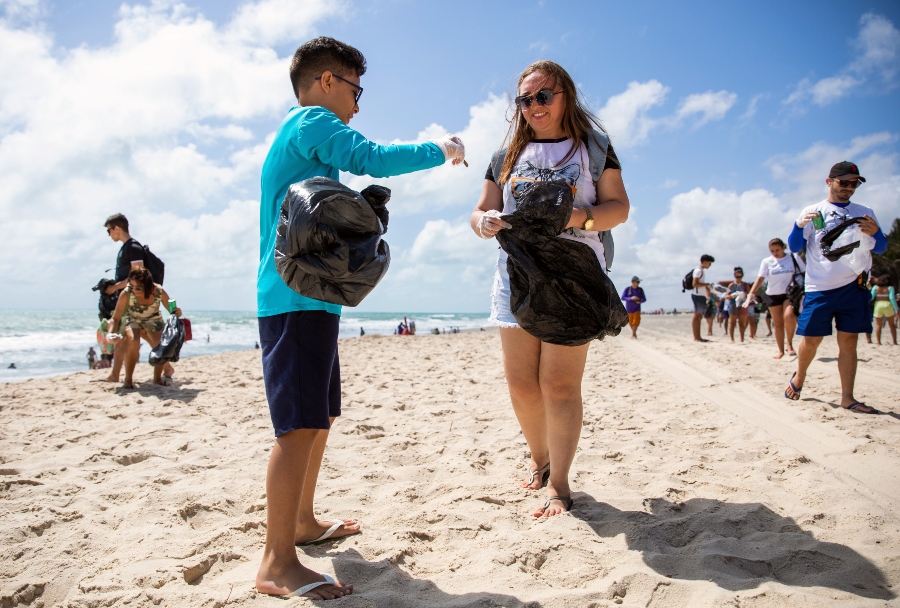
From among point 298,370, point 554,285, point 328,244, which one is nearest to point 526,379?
point 554,285

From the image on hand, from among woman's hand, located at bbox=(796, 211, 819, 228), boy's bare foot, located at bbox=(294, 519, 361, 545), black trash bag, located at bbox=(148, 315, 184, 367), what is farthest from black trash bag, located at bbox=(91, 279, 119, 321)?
woman's hand, located at bbox=(796, 211, 819, 228)

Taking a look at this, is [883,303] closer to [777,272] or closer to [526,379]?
[777,272]

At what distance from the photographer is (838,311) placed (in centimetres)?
449

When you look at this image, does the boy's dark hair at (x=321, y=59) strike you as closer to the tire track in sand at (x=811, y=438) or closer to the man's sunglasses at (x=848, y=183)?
the tire track in sand at (x=811, y=438)

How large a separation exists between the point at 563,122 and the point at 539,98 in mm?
185

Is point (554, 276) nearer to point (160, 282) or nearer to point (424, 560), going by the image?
point (424, 560)

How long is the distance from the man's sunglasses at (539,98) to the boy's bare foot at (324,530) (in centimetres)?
211

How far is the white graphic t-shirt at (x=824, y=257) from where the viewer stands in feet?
14.7

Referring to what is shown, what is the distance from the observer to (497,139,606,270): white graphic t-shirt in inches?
97.9

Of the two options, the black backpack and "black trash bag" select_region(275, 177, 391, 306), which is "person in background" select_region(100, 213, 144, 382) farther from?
"black trash bag" select_region(275, 177, 391, 306)

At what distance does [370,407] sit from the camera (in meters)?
5.15

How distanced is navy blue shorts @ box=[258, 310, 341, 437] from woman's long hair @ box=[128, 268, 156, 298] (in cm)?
550

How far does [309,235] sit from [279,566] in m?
1.14

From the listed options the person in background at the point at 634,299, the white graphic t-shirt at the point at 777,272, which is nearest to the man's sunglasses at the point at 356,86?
the white graphic t-shirt at the point at 777,272
